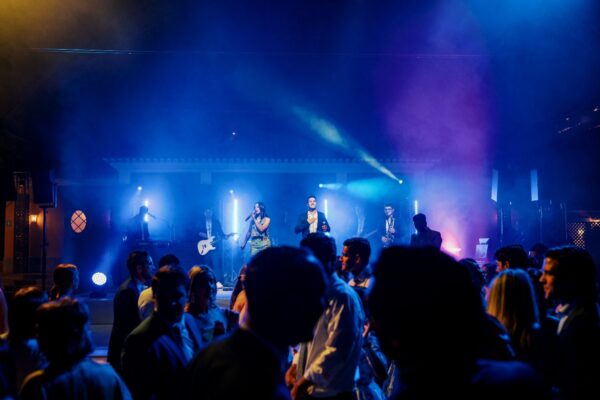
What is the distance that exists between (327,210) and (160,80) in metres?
9.34

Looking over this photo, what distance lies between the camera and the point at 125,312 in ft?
15.0

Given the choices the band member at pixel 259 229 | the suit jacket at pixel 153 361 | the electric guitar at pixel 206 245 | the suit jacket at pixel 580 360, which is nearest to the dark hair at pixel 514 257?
the suit jacket at pixel 580 360

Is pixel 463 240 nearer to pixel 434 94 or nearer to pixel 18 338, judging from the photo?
pixel 434 94

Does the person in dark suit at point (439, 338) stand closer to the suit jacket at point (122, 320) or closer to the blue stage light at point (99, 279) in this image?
the suit jacket at point (122, 320)

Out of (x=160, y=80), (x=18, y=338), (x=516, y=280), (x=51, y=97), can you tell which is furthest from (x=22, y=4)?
(x=516, y=280)

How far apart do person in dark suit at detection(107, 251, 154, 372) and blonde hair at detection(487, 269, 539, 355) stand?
3238 millimetres

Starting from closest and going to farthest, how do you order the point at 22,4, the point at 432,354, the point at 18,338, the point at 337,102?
the point at 432,354 → the point at 18,338 → the point at 22,4 → the point at 337,102

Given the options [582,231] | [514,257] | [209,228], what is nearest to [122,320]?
[514,257]

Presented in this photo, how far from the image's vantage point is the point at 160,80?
20.0 meters

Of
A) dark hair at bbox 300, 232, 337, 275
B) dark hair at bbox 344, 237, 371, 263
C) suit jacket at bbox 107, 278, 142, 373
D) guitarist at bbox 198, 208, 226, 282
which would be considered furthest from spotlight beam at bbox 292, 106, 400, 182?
dark hair at bbox 300, 232, 337, 275

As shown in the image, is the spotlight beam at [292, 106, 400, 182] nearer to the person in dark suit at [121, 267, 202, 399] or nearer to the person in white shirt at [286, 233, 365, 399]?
the person in white shirt at [286, 233, 365, 399]

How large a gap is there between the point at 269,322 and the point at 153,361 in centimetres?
142

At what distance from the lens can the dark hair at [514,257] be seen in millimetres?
4879

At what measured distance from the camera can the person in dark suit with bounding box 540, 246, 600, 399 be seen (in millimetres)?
2385
